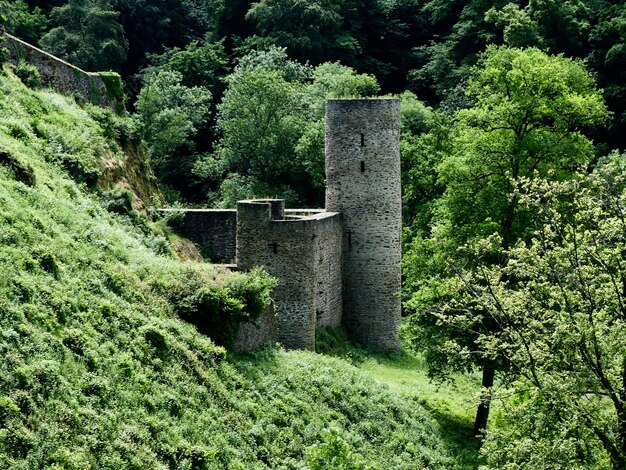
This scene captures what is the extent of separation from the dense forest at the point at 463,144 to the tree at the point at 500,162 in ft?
0.19

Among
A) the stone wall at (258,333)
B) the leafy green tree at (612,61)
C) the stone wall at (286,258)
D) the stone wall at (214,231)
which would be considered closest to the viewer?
the stone wall at (258,333)

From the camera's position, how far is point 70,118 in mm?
25469

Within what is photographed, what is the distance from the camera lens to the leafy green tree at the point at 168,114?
147 ft

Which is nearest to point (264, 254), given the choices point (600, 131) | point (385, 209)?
point (385, 209)

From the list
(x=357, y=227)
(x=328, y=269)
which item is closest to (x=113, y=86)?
(x=357, y=227)

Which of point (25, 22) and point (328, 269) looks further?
point (25, 22)

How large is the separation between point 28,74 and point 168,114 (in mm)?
19353

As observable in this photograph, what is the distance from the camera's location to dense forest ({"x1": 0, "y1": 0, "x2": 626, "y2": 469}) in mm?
14508

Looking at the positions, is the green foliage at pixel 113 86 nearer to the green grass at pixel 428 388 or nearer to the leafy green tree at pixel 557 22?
the green grass at pixel 428 388

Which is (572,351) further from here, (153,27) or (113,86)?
(153,27)

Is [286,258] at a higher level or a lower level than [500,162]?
lower

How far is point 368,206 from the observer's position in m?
28.8

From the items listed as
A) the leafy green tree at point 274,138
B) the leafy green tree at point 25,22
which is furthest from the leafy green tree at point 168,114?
the leafy green tree at point 25,22

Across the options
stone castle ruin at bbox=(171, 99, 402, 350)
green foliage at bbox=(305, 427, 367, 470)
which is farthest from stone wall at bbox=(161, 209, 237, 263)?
green foliage at bbox=(305, 427, 367, 470)
